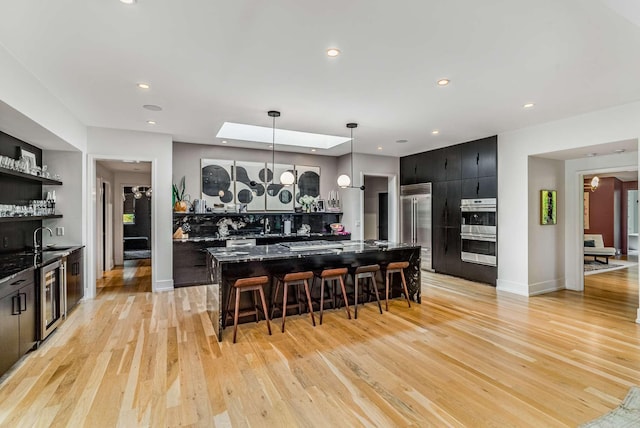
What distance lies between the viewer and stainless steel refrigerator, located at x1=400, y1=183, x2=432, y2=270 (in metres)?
7.23

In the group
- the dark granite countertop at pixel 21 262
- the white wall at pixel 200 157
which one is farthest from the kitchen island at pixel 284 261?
the white wall at pixel 200 157

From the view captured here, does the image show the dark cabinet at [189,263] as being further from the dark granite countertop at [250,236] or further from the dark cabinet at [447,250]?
the dark cabinet at [447,250]

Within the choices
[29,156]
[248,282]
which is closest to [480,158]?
[248,282]

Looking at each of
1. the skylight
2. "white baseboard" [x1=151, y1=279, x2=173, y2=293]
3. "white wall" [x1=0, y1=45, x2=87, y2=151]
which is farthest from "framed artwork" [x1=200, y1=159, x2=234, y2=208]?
"white wall" [x1=0, y1=45, x2=87, y2=151]

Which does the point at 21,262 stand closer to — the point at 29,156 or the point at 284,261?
the point at 29,156

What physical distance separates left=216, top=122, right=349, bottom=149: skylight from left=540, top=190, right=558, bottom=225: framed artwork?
11.5ft

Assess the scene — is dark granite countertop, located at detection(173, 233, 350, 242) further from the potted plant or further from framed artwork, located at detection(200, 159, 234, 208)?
framed artwork, located at detection(200, 159, 234, 208)

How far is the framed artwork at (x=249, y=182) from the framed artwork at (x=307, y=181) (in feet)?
2.46

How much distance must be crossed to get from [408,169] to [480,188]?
1987mm

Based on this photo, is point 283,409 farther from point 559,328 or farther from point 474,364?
point 559,328

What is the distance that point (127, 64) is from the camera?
9.94 ft

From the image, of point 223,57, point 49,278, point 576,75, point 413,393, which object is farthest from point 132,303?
point 576,75

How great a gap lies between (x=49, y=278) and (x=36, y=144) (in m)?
2.03

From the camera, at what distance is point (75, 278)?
178 inches
